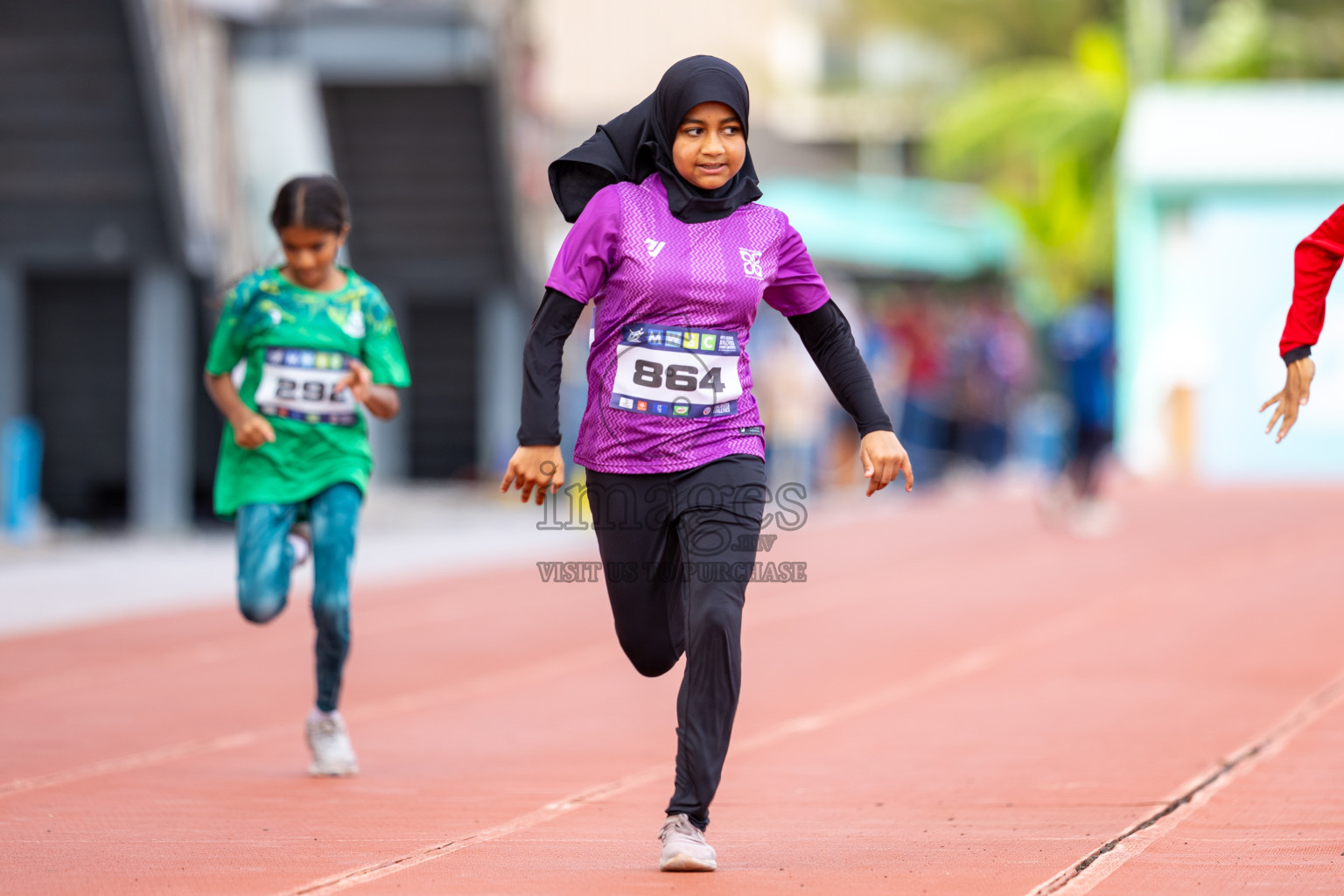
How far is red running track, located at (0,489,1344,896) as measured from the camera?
19.0 feet

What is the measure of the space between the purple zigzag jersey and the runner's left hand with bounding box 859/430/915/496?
31 cm

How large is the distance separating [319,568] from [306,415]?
0.56m

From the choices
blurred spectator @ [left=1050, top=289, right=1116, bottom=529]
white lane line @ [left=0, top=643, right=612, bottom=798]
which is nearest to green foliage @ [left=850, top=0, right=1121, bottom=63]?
blurred spectator @ [left=1050, top=289, right=1116, bottom=529]

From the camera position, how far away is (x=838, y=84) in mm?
63562

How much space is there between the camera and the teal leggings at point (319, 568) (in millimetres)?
7527

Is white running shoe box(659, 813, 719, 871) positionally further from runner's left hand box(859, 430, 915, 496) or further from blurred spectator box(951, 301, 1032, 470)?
blurred spectator box(951, 301, 1032, 470)

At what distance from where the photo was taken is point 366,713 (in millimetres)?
9523

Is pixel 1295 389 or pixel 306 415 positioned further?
pixel 306 415

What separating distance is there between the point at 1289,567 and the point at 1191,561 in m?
0.85

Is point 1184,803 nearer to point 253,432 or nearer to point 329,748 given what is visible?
point 329,748

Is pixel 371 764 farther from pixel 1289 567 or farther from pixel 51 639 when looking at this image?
pixel 1289 567

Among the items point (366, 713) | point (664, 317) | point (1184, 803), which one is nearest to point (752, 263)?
point (664, 317)

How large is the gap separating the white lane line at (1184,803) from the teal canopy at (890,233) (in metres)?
21.3

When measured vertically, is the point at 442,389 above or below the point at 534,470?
above
